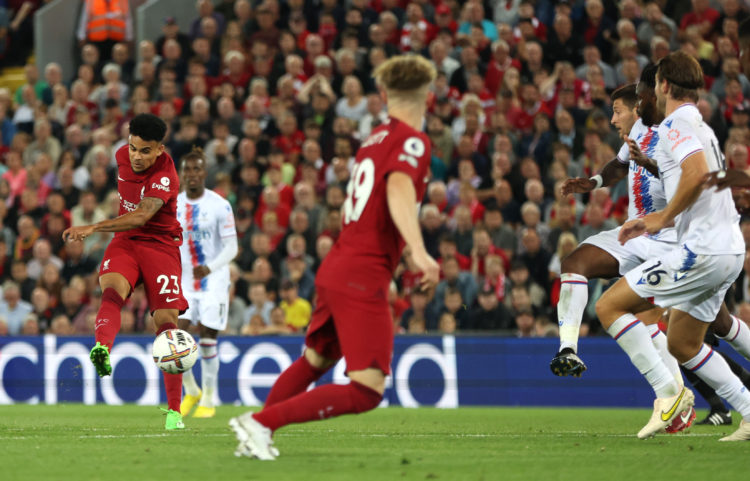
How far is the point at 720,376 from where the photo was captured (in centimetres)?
889

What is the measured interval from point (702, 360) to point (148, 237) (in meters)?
4.76

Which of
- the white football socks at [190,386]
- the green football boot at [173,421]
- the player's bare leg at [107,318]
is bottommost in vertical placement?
the white football socks at [190,386]

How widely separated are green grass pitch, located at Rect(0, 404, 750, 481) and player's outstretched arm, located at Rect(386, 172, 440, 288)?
45.3 inches

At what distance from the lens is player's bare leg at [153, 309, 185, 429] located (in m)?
10.2

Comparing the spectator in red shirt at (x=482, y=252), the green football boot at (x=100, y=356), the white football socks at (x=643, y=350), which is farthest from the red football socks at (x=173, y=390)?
the spectator in red shirt at (x=482, y=252)

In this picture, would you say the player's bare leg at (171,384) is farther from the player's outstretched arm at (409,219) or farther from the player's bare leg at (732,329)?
the player's bare leg at (732,329)

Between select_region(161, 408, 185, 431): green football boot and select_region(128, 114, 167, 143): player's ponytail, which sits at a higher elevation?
select_region(128, 114, 167, 143): player's ponytail

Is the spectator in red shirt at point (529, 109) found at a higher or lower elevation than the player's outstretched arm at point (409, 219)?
higher

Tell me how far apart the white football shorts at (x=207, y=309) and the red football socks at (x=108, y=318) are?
360cm

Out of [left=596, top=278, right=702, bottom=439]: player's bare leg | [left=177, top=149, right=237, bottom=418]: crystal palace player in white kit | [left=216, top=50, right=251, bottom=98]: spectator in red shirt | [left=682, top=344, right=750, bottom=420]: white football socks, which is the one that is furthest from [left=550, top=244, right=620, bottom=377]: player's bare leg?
[left=216, top=50, right=251, bottom=98]: spectator in red shirt

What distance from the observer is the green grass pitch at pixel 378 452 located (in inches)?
265

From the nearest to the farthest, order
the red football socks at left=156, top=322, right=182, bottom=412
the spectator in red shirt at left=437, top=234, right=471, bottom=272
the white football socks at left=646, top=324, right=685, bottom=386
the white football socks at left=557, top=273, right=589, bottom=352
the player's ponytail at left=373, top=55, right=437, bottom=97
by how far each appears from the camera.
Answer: the player's ponytail at left=373, top=55, right=437, bottom=97
the white football socks at left=557, top=273, right=589, bottom=352
the red football socks at left=156, top=322, right=182, bottom=412
the white football socks at left=646, top=324, right=685, bottom=386
the spectator in red shirt at left=437, top=234, right=471, bottom=272

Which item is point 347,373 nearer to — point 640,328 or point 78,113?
point 640,328

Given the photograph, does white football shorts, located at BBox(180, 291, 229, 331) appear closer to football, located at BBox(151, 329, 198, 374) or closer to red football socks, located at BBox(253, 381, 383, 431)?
football, located at BBox(151, 329, 198, 374)
